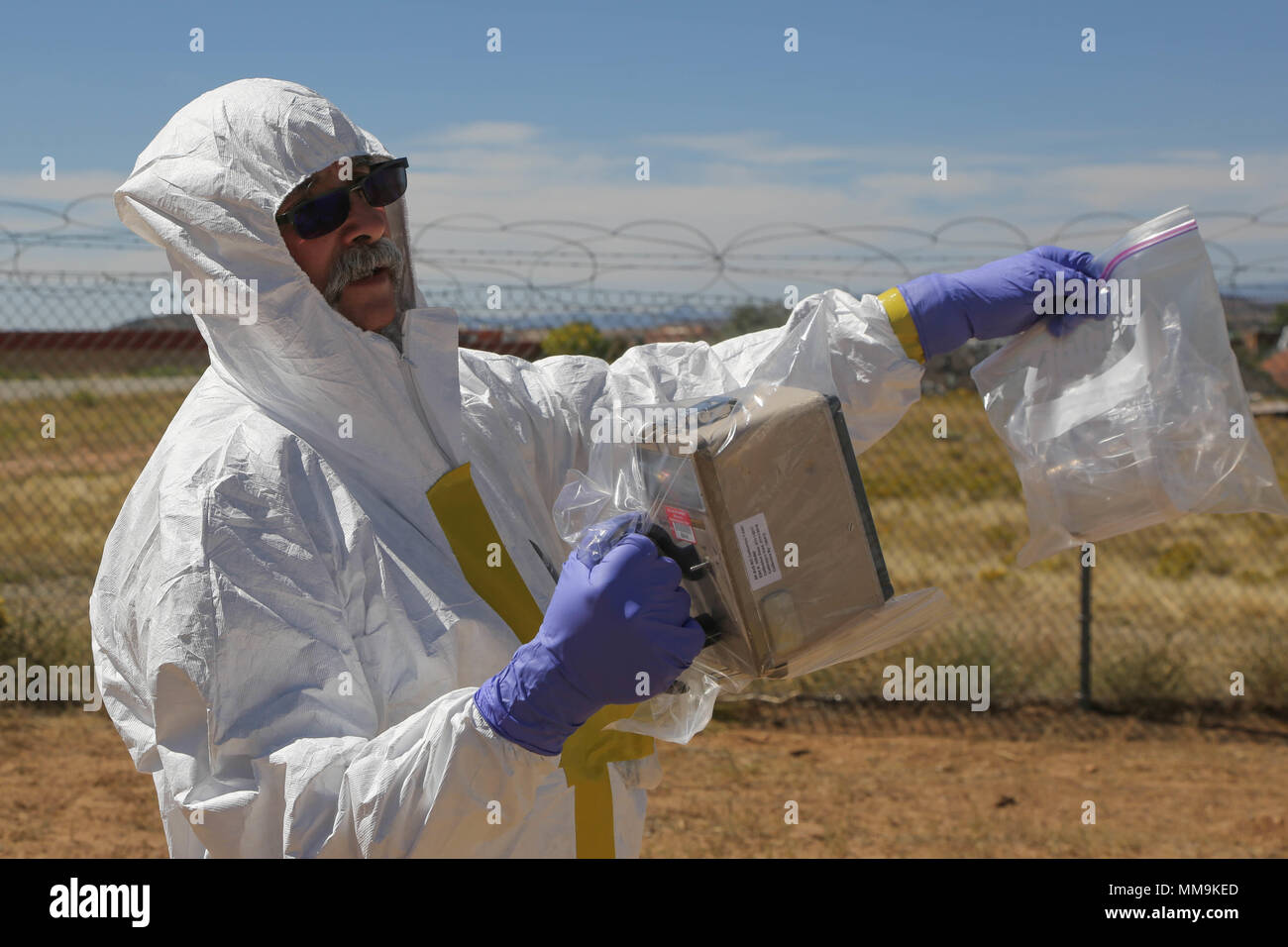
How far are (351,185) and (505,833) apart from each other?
1.16m

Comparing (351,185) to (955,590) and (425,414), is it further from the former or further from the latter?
(955,590)

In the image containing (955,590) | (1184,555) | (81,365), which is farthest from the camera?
(1184,555)

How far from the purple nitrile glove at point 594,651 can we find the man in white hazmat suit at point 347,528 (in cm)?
1

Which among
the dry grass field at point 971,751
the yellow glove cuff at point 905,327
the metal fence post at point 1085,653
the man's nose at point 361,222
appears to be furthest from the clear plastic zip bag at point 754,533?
the metal fence post at point 1085,653

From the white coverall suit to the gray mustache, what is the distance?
4.6 inches

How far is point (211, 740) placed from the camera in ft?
5.27

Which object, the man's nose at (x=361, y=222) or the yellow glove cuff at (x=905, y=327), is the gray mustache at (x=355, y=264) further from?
the yellow glove cuff at (x=905, y=327)

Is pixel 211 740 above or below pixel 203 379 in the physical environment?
below

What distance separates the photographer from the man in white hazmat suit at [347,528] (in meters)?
1.61

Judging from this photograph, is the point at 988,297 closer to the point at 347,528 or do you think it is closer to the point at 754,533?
the point at 754,533

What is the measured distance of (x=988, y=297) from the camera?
2299 millimetres

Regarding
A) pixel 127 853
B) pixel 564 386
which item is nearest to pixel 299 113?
pixel 564 386

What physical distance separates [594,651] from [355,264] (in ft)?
2.92

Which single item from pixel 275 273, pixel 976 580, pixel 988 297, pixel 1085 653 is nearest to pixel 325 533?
pixel 275 273
